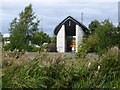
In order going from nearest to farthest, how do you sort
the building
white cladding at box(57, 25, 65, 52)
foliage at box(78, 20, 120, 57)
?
foliage at box(78, 20, 120, 57) → the building → white cladding at box(57, 25, 65, 52)

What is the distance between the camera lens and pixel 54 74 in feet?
7.76

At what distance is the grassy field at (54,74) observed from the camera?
215cm

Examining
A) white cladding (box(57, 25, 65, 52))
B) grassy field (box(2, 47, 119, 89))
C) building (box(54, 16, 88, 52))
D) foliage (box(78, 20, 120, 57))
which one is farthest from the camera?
white cladding (box(57, 25, 65, 52))

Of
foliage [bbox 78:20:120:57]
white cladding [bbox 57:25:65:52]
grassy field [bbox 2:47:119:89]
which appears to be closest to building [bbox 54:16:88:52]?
white cladding [bbox 57:25:65:52]

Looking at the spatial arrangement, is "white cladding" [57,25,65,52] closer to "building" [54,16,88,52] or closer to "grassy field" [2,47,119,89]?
"building" [54,16,88,52]

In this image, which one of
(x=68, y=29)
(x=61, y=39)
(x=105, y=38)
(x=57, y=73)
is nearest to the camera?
(x=57, y=73)

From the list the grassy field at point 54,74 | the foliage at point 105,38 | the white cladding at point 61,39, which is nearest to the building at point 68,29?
the white cladding at point 61,39

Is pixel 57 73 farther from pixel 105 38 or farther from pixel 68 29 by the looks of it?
pixel 68 29

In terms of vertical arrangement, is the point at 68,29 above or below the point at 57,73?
above

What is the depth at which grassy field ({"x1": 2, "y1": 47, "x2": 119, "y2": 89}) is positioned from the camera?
2.15m

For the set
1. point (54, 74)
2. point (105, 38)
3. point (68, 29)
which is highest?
point (68, 29)

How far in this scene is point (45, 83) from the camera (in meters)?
2.27

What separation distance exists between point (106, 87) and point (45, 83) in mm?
900

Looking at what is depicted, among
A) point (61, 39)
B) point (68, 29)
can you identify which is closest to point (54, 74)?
point (61, 39)
